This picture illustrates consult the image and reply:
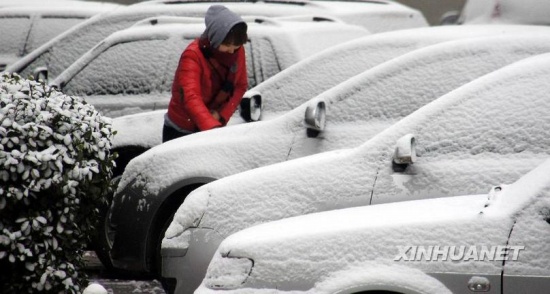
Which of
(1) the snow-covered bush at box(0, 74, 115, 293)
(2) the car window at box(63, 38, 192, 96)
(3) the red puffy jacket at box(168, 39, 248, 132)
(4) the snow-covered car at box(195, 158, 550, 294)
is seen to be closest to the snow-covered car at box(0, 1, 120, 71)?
(2) the car window at box(63, 38, 192, 96)

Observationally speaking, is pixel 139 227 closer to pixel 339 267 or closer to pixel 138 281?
pixel 138 281

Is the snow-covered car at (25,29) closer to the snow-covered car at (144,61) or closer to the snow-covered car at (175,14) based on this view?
the snow-covered car at (175,14)

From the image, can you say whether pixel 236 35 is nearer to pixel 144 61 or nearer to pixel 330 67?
pixel 330 67

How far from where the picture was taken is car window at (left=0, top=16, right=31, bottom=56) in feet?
44.5

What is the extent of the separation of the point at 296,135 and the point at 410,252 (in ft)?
8.45

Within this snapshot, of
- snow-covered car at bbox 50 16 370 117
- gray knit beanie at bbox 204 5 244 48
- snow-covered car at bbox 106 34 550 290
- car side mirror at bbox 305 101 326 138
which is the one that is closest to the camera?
car side mirror at bbox 305 101 326 138

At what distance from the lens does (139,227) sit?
25.6 ft

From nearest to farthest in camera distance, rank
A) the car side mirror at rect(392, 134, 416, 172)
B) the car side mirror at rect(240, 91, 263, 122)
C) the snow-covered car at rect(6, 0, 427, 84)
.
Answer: the car side mirror at rect(392, 134, 416, 172), the car side mirror at rect(240, 91, 263, 122), the snow-covered car at rect(6, 0, 427, 84)

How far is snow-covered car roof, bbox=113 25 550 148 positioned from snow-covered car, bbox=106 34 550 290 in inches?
36.2

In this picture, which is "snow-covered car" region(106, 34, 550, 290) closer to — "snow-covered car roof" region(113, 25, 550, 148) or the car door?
"snow-covered car roof" region(113, 25, 550, 148)

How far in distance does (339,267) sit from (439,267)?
1.28 ft

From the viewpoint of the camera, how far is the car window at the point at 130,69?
1029cm

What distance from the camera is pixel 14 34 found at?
13.7 metres

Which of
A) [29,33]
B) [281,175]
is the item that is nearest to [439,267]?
[281,175]
